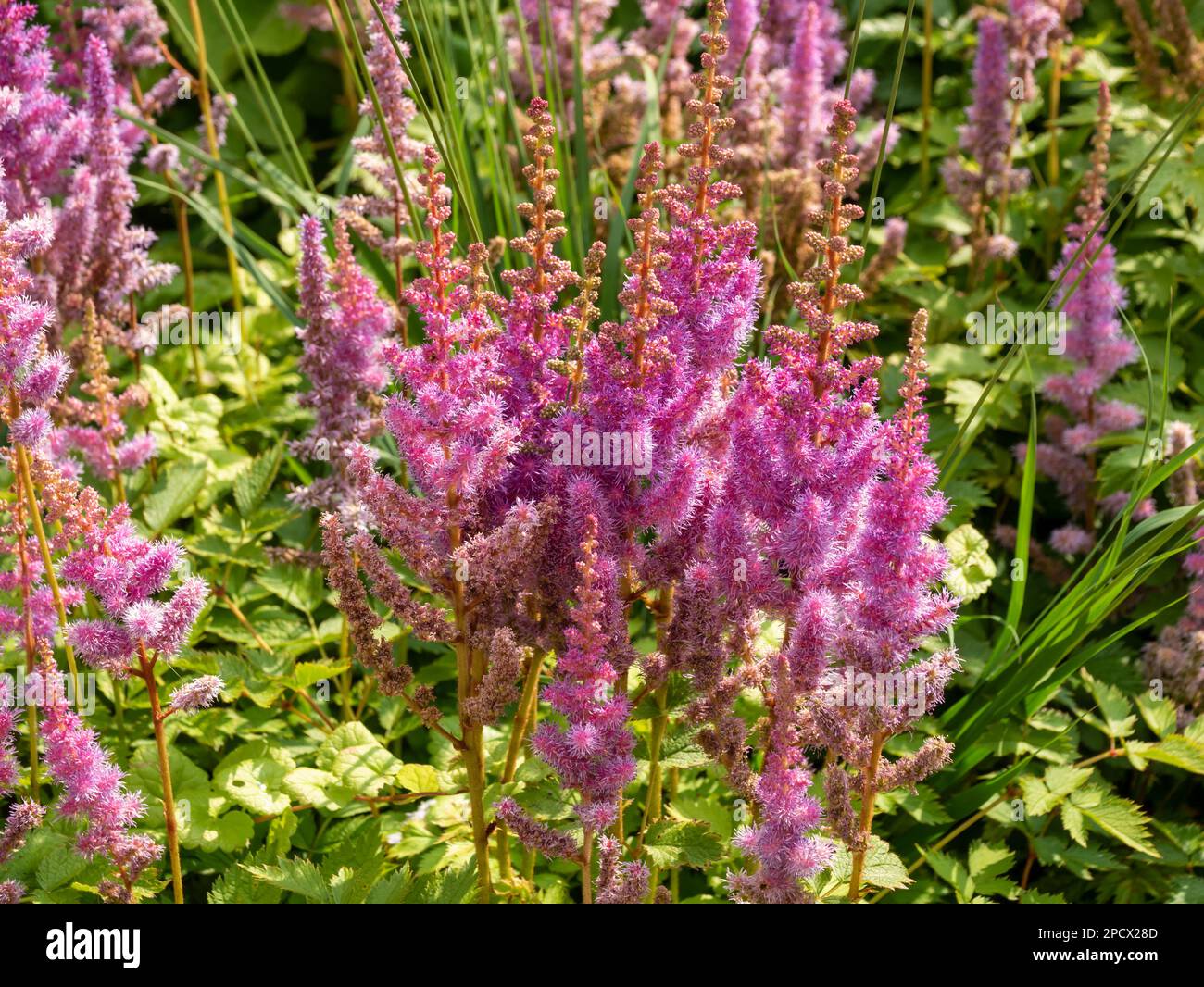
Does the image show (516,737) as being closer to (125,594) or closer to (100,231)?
(125,594)

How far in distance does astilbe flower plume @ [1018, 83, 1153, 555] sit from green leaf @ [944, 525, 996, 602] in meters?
0.73

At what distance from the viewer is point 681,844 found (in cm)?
239

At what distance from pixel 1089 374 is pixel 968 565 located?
1030mm

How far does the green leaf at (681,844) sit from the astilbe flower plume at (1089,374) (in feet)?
6.59

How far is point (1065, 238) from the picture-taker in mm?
4949

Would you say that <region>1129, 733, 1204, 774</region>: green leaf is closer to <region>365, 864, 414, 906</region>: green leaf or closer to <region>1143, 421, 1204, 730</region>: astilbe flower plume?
<region>1143, 421, 1204, 730</region>: astilbe flower plume

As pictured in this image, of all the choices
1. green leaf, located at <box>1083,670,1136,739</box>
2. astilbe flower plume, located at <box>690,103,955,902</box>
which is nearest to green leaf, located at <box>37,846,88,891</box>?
astilbe flower plume, located at <box>690,103,955,902</box>

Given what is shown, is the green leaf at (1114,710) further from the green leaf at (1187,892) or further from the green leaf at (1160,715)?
the green leaf at (1187,892)

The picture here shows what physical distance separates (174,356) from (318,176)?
2.27 meters

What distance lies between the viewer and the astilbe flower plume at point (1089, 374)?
12.8ft

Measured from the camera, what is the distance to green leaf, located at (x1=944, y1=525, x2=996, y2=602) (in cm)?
317

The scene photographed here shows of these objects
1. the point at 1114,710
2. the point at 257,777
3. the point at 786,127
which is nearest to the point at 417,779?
the point at 257,777

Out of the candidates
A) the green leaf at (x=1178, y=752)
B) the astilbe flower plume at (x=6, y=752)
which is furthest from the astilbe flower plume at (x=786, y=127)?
the astilbe flower plume at (x=6, y=752)
